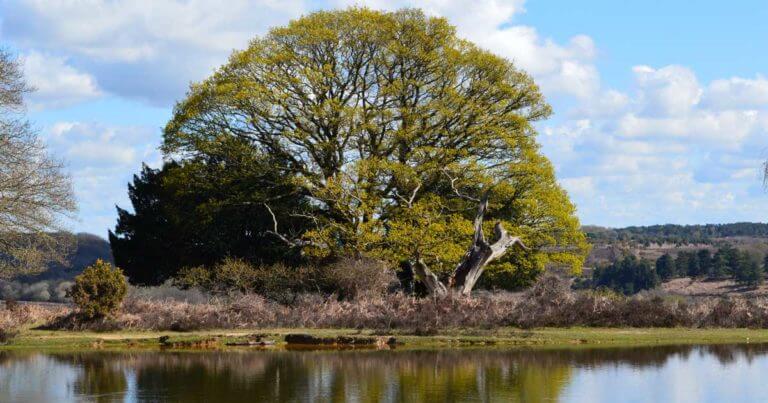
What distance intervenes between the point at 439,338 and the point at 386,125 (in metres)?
17.7

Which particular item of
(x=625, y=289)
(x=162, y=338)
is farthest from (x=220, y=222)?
(x=625, y=289)

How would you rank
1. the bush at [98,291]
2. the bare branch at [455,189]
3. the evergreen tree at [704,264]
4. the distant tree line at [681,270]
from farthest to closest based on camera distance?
the evergreen tree at [704,264], the distant tree line at [681,270], the bare branch at [455,189], the bush at [98,291]

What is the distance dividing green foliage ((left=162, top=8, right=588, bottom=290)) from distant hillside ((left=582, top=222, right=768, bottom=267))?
3737 cm

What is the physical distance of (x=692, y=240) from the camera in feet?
352

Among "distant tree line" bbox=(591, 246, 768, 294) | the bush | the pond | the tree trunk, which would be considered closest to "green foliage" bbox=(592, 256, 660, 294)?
"distant tree line" bbox=(591, 246, 768, 294)

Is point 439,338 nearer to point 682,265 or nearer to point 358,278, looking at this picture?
point 358,278

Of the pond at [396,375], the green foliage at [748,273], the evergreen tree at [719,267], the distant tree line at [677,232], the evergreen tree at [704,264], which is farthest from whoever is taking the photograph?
the distant tree line at [677,232]

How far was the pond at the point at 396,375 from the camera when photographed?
1939 cm

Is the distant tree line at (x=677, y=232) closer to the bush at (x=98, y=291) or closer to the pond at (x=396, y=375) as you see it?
the bush at (x=98, y=291)

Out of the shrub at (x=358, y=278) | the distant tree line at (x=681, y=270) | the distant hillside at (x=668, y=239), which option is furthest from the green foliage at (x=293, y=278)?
the distant hillside at (x=668, y=239)

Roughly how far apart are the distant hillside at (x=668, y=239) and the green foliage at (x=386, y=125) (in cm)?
3737

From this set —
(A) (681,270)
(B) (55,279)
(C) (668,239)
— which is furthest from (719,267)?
(B) (55,279)

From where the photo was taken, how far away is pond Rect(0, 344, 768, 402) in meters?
19.4

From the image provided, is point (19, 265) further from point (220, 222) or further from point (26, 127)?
point (220, 222)
